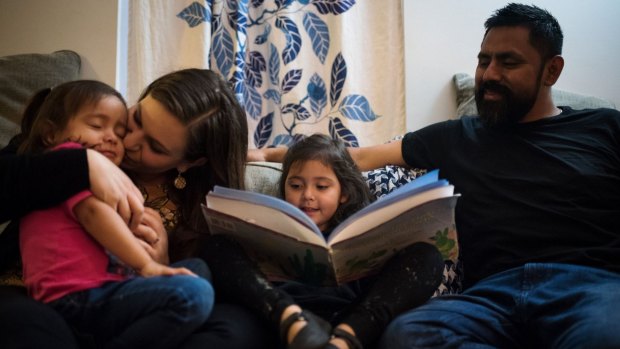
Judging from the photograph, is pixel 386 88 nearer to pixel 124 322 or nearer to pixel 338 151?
pixel 338 151

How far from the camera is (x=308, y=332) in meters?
0.88

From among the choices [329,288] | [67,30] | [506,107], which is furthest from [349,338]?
[67,30]

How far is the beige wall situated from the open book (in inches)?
45.8

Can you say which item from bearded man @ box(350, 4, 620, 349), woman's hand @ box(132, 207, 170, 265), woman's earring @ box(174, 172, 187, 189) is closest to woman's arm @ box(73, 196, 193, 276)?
woman's hand @ box(132, 207, 170, 265)

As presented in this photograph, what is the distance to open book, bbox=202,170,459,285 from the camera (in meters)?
0.97

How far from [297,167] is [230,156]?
20 centimetres

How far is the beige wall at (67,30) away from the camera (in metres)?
1.96

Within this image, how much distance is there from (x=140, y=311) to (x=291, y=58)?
1.36m

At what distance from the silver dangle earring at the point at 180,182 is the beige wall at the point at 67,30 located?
0.84 meters

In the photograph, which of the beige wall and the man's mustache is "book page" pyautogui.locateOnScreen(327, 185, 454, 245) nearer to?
the man's mustache

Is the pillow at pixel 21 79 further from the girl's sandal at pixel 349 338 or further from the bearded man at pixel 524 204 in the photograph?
the girl's sandal at pixel 349 338

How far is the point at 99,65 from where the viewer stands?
195 cm

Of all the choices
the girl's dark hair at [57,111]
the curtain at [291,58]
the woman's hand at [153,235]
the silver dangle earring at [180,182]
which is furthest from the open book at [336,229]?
the curtain at [291,58]

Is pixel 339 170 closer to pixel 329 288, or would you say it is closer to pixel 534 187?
pixel 329 288
